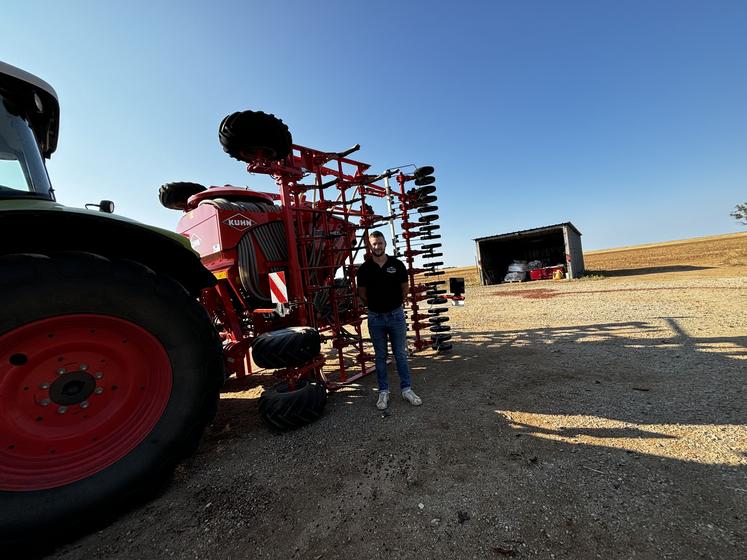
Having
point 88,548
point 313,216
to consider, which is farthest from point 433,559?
point 313,216

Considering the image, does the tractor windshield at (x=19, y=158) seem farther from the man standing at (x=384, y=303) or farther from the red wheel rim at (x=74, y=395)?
the man standing at (x=384, y=303)

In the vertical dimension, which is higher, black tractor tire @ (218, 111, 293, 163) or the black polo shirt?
black tractor tire @ (218, 111, 293, 163)

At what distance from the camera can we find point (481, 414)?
2920 mm

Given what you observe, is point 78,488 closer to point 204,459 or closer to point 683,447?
point 204,459

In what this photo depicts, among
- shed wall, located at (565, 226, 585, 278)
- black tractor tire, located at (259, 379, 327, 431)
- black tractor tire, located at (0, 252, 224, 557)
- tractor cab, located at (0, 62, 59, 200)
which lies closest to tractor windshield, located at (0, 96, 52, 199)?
tractor cab, located at (0, 62, 59, 200)

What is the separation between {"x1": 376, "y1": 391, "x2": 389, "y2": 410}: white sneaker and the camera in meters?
3.23

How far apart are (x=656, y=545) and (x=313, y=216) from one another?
3.76 m

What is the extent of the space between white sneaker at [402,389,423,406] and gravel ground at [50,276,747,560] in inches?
4.8

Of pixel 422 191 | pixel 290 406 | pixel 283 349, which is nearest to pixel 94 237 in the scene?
pixel 283 349

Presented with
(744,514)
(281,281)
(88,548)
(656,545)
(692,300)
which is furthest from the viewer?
(692,300)

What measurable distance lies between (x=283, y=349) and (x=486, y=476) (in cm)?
175

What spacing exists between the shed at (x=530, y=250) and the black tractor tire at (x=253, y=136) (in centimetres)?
1698

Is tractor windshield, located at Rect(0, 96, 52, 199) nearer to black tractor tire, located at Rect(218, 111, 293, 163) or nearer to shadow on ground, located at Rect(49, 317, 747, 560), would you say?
black tractor tire, located at Rect(218, 111, 293, 163)

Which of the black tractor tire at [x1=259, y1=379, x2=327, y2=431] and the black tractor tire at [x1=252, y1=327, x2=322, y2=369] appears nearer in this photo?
the black tractor tire at [x1=252, y1=327, x2=322, y2=369]
